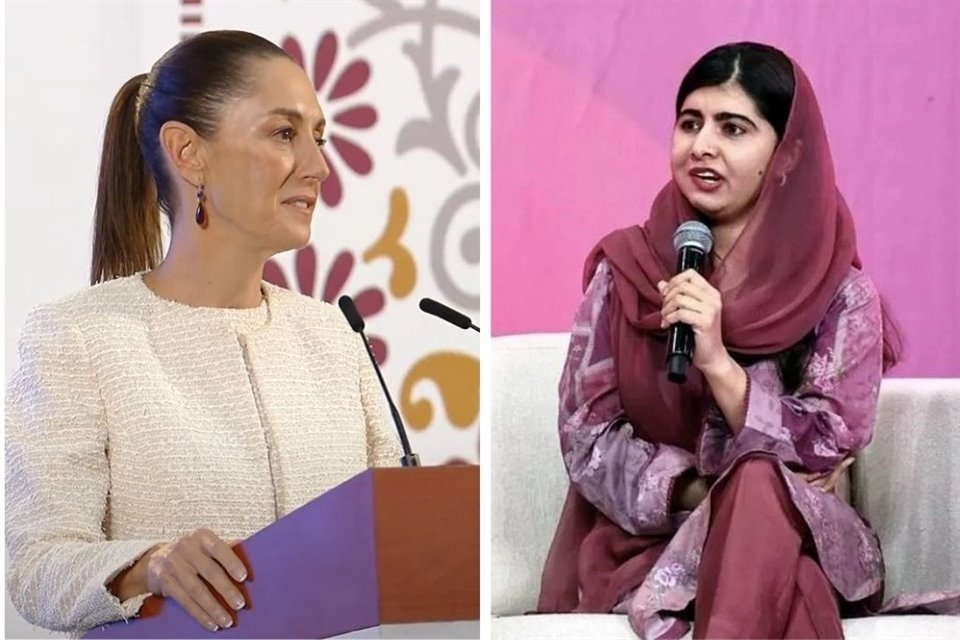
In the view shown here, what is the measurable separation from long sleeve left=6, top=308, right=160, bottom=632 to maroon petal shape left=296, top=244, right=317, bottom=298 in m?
0.36

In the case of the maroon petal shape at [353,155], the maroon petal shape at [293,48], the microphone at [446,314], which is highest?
the maroon petal shape at [293,48]

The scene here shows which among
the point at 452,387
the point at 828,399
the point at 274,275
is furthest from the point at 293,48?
the point at 828,399

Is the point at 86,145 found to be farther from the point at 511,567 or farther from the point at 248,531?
the point at 511,567

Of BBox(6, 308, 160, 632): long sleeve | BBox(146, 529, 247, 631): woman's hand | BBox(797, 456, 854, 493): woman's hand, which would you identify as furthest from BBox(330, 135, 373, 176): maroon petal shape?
BBox(797, 456, 854, 493): woman's hand

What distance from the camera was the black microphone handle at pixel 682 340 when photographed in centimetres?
212

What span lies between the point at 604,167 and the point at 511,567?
651mm

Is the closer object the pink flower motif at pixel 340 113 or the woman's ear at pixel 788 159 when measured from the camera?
the woman's ear at pixel 788 159

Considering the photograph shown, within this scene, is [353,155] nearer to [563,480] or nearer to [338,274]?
[338,274]

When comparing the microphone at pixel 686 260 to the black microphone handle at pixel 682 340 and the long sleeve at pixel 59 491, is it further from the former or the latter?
the long sleeve at pixel 59 491

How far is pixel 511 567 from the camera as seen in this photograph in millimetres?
2348

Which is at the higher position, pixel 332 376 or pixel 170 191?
pixel 170 191

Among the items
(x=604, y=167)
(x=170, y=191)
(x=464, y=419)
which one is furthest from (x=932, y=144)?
(x=170, y=191)

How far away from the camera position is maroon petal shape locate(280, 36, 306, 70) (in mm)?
2389

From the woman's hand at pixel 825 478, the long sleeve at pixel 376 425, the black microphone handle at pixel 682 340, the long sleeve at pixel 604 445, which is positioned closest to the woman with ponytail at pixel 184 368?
the long sleeve at pixel 376 425
